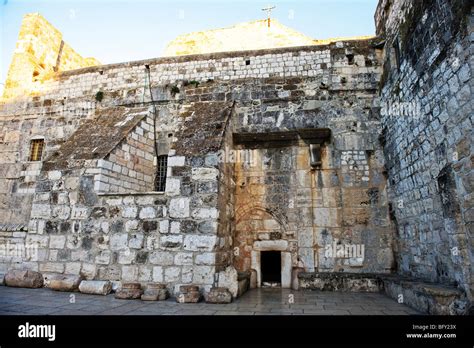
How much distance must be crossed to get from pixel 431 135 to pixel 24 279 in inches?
295

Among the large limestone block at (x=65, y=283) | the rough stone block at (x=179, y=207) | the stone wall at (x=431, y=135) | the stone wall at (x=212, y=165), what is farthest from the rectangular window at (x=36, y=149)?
the stone wall at (x=431, y=135)

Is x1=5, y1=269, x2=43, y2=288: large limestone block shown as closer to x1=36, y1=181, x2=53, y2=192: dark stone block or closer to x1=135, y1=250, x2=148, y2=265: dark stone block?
x1=36, y1=181, x2=53, y2=192: dark stone block

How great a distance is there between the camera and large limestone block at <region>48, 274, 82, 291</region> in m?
5.25

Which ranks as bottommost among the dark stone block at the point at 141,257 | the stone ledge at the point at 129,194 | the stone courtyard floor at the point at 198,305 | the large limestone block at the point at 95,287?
the stone courtyard floor at the point at 198,305

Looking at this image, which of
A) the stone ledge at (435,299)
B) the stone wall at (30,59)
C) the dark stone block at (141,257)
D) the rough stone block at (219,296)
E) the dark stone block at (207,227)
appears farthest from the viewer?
the stone wall at (30,59)

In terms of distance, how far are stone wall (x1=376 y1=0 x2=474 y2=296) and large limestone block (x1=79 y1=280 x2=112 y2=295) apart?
536 cm

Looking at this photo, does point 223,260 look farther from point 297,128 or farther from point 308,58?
point 308,58

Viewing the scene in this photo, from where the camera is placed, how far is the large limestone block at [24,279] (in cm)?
542

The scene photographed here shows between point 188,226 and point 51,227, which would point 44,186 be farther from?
point 188,226

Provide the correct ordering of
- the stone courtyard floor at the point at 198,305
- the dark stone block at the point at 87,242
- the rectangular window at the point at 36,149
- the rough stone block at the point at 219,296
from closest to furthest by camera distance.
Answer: the stone courtyard floor at the point at 198,305, the rough stone block at the point at 219,296, the dark stone block at the point at 87,242, the rectangular window at the point at 36,149

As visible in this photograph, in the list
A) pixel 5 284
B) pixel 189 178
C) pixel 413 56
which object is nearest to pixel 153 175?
pixel 189 178

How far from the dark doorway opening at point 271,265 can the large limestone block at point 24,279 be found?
174 inches

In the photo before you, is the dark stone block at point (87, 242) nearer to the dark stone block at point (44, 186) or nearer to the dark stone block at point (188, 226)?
the dark stone block at point (44, 186)

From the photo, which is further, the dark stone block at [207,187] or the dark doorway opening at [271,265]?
the dark doorway opening at [271,265]
